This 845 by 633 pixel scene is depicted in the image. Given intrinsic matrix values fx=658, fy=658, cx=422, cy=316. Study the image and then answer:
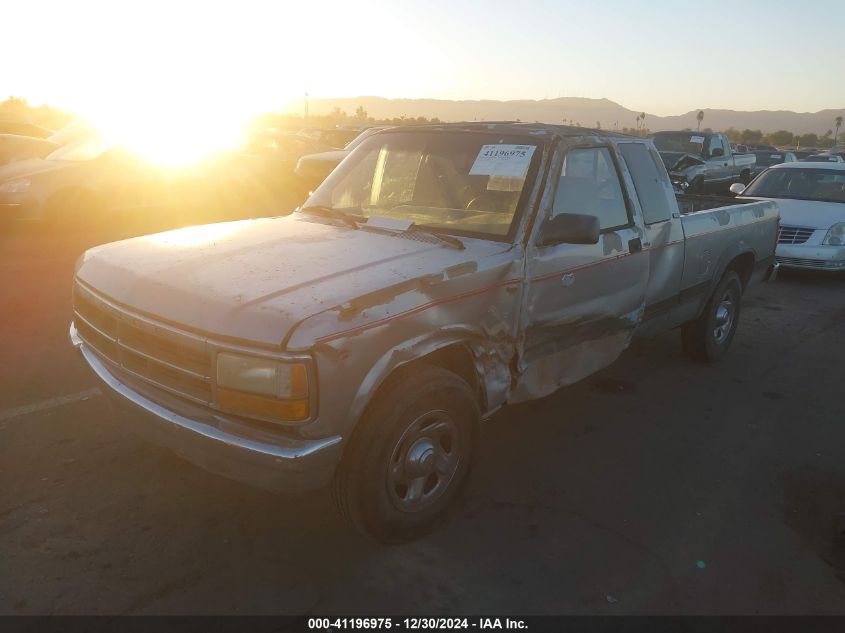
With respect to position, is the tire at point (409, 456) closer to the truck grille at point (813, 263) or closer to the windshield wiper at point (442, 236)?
the windshield wiper at point (442, 236)

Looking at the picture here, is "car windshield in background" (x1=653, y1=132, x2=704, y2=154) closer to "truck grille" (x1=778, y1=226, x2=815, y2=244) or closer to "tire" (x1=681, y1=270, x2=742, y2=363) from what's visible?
"truck grille" (x1=778, y1=226, x2=815, y2=244)

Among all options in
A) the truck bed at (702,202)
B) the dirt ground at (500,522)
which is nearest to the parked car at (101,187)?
the dirt ground at (500,522)

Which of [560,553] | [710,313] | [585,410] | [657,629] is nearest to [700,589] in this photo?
[657,629]

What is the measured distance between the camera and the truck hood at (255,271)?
2.53 meters

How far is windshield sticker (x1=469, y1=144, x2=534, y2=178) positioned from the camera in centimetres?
356

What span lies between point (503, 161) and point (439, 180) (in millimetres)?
419

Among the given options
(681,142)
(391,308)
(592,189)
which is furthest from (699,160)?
(391,308)

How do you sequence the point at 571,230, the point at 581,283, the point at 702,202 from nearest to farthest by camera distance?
the point at 571,230 → the point at 581,283 → the point at 702,202

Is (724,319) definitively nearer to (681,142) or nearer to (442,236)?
(442,236)

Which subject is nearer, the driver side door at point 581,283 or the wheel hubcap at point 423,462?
the wheel hubcap at point 423,462

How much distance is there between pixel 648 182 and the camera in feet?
14.5

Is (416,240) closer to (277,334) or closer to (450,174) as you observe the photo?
(450,174)

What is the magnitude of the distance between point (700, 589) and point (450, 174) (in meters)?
2.45

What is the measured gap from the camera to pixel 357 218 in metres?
3.83
